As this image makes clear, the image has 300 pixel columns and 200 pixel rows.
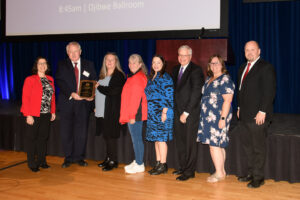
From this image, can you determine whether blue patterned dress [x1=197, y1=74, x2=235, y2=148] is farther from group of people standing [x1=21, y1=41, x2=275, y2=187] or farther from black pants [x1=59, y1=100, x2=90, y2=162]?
black pants [x1=59, y1=100, x2=90, y2=162]

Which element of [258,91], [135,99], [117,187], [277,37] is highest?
[277,37]

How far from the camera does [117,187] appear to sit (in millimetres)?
3141

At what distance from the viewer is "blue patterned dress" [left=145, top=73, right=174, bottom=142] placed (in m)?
3.29

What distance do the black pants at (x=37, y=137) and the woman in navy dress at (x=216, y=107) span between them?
1859 millimetres

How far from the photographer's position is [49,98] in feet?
12.0

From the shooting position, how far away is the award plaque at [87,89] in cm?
356

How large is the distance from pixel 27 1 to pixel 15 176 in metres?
3.16

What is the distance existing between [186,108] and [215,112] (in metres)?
0.31

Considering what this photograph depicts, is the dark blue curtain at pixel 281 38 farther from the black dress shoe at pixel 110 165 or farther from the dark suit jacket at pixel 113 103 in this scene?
the black dress shoe at pixel 110 165

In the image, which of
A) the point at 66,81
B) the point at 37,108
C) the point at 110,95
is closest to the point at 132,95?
the point at 110,95

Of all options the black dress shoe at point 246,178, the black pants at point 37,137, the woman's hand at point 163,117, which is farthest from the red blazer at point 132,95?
the black dress shoe at point 246,178

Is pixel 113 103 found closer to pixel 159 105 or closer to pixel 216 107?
pixel 159 105

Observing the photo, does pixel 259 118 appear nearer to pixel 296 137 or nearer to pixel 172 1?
pixel 296 137

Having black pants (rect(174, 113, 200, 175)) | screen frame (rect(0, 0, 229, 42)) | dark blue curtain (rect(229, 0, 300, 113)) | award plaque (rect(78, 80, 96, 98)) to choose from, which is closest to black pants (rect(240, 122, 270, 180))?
black pants (rect(174, 113, 200, 175))
